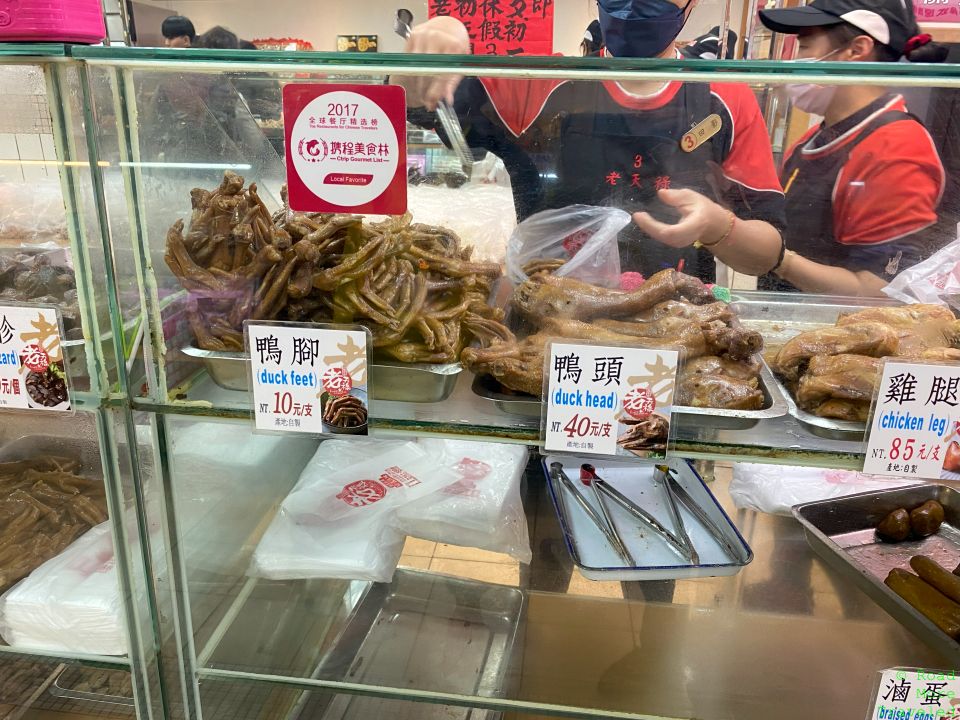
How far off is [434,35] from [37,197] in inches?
39.0

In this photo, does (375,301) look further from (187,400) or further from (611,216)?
(611,216)

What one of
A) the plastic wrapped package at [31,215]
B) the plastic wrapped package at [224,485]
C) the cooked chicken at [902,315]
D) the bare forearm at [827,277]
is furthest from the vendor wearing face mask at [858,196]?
the plastic wrapped package at [31,215]

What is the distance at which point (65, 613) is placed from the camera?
1182mm

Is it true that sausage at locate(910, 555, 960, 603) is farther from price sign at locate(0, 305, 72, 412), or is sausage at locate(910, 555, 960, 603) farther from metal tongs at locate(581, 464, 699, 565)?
price sign at locate(0, 305, 72, 412)

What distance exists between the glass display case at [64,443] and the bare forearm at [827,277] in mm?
1139

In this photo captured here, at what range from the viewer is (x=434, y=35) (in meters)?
1.73

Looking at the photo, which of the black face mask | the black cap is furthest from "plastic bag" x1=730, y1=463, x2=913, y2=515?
the black cap

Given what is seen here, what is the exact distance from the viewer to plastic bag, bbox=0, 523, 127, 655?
1.18 m

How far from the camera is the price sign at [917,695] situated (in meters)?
1.05

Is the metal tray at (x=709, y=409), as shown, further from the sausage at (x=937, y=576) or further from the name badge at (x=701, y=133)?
the sausage at (x=937, y=576)

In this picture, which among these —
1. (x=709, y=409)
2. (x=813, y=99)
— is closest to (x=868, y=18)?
(x=813, y=99)

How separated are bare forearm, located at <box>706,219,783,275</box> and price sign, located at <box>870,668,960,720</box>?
69 centimetres

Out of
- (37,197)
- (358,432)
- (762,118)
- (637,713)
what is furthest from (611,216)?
(37,197)

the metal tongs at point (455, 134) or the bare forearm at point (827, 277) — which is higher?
the metal tongs at point (455, 134)
